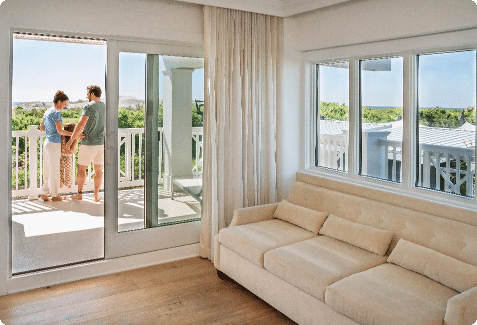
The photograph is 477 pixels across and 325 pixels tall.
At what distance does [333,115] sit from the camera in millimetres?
4230

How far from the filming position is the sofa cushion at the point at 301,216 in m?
3.55

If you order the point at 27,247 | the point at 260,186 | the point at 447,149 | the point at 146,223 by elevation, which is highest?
the point at 447,149

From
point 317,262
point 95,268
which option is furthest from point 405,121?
point 95,268

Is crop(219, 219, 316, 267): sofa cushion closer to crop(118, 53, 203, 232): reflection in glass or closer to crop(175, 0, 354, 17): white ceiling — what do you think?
crop(118, 53, 203, 232): reflection in glass

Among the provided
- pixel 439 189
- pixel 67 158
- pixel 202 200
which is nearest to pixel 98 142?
pixel 67 158

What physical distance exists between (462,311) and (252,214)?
209 centimetres

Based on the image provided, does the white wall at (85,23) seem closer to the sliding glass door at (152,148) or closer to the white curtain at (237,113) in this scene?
the sliding glass door at (152,148)

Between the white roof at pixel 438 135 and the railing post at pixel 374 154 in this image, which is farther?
the railing post at pixel 374 154

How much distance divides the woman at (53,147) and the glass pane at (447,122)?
15.4 feet

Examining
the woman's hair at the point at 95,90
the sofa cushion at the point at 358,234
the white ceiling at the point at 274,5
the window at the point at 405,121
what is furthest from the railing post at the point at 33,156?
the sofa cushion at the point at 358,234

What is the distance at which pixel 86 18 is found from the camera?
11.3 feet

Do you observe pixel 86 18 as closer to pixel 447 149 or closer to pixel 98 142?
pixel 98 142

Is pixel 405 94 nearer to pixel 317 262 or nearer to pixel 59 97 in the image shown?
pixel 317 262

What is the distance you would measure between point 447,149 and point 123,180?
110 inches
